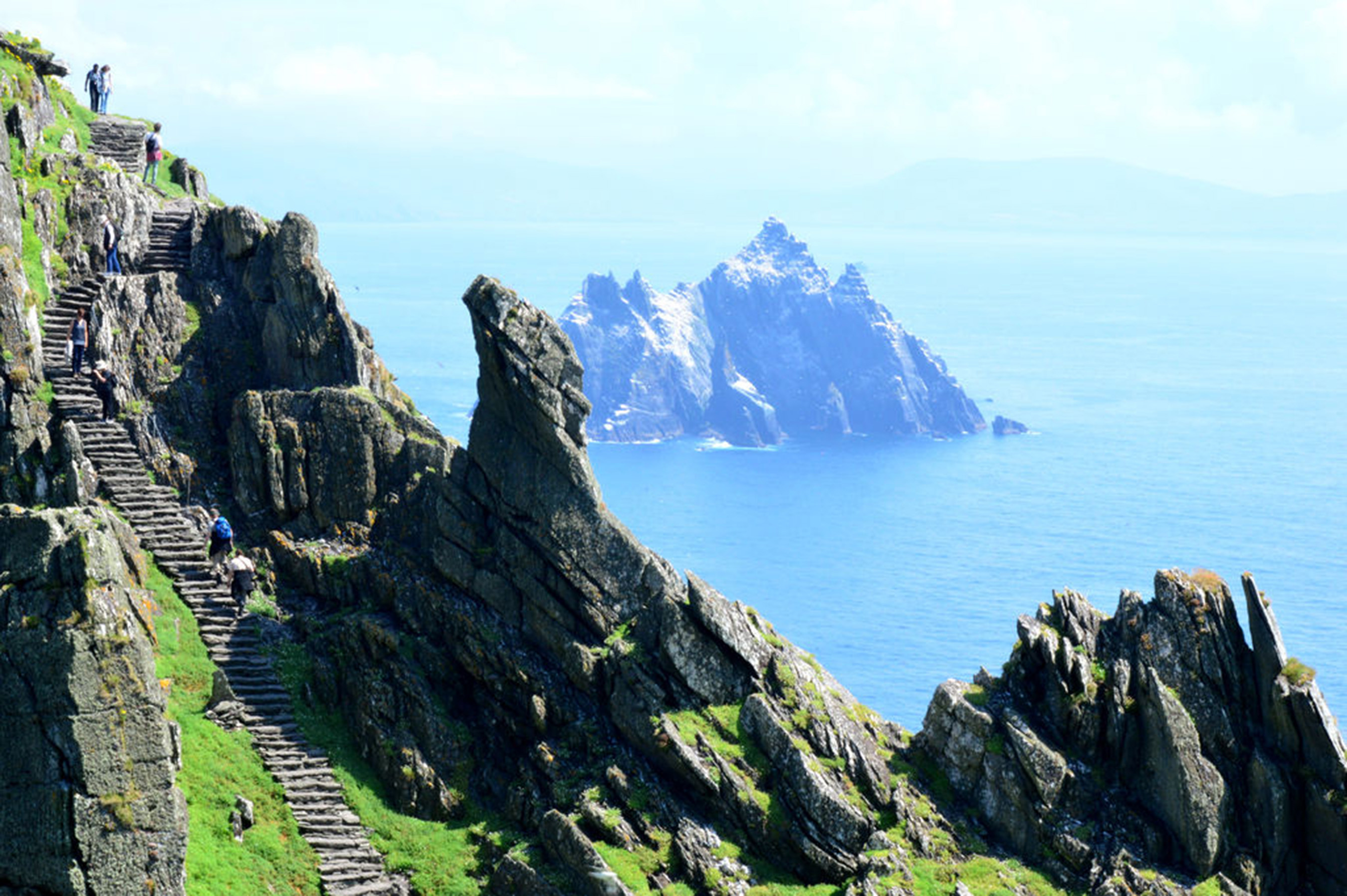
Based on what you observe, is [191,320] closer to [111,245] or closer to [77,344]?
[111,245]

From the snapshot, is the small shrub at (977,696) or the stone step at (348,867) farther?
the small shrub at (977,696)

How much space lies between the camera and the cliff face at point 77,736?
2984cm

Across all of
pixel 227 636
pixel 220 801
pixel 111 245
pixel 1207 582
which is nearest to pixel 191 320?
pixel 111 245

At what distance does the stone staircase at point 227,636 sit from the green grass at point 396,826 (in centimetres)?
39

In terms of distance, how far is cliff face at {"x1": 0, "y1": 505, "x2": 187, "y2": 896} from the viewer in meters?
29.8

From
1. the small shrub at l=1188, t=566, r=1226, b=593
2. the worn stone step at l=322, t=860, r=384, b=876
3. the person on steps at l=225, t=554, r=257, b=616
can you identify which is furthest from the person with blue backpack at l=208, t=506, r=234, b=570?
the small shrub at l=1188, t=566, r=1226, b=593

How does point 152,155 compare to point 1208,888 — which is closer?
point 1208,888

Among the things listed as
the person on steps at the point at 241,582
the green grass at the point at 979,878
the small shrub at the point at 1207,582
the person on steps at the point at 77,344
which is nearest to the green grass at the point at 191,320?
the person on steps at the point at 77,344

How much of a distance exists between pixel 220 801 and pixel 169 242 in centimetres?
3002

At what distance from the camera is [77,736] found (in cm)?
3008

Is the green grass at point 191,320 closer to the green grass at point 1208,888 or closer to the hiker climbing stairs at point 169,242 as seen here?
the hiker climbing stairs at point 169,242

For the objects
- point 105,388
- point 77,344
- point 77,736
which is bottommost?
point 77,736

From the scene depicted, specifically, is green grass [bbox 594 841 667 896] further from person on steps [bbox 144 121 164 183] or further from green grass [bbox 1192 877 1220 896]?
person on steps [bbox 144 121 164 183]

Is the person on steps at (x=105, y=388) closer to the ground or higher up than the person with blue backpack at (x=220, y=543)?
higher up
